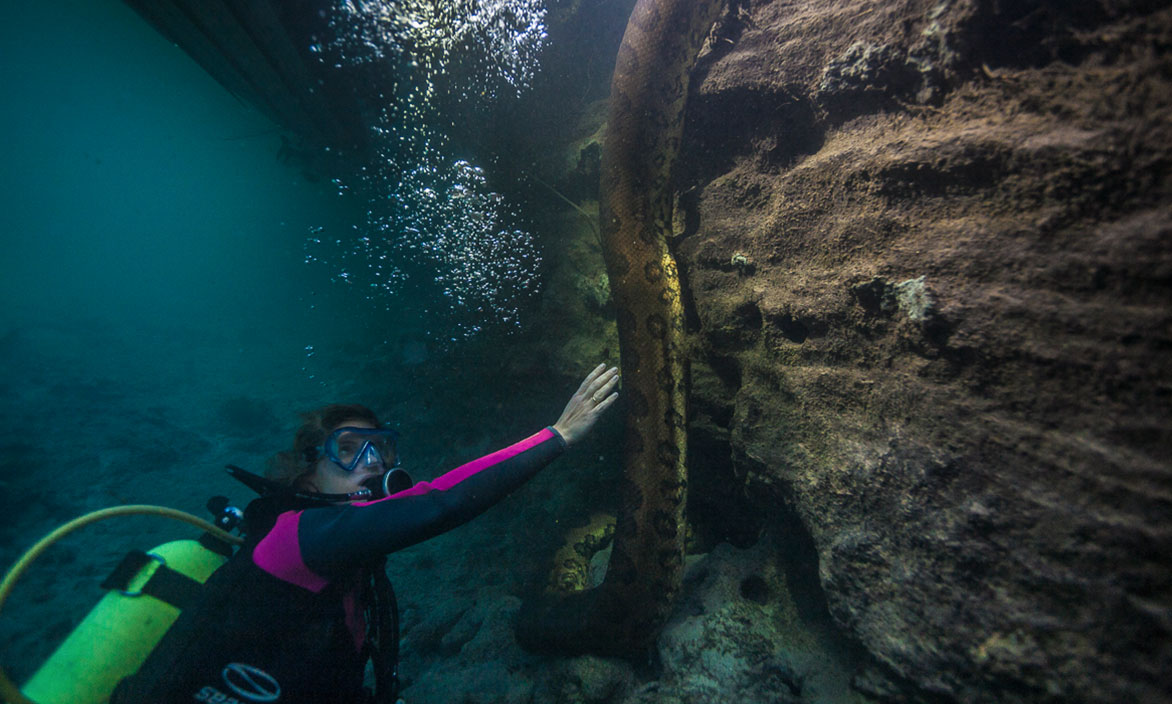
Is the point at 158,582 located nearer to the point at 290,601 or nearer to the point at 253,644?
the point at 253,644

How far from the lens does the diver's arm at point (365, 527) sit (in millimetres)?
1772

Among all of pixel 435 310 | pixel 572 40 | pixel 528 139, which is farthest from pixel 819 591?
pixel 435 310

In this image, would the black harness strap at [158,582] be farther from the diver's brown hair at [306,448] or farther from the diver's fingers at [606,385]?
the diver's fingers at [606,385]

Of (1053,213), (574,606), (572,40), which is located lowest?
(574,606)

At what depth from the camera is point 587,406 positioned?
97.1 inches

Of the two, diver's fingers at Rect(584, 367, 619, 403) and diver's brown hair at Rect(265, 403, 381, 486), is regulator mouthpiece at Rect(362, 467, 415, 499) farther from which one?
diver's fingers at Rect(584, 367, 619, 403)

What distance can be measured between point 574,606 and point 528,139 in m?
6.22

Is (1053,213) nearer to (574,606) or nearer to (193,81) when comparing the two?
(574,606)

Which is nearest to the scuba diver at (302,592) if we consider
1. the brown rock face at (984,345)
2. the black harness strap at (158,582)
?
the black harness strap at (158,582)

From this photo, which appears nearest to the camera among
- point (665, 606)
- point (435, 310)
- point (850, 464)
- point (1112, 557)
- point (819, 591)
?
point (1112, 557)

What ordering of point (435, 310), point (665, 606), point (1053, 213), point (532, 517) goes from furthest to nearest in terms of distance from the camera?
point (435, 310) < point (532, 517) < point (665, 606) < point (1053, 213)

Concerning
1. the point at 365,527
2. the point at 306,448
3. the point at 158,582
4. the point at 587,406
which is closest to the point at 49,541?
the point at 158,582

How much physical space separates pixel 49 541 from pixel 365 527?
2618 millimetres

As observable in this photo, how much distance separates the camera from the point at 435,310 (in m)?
9.48
